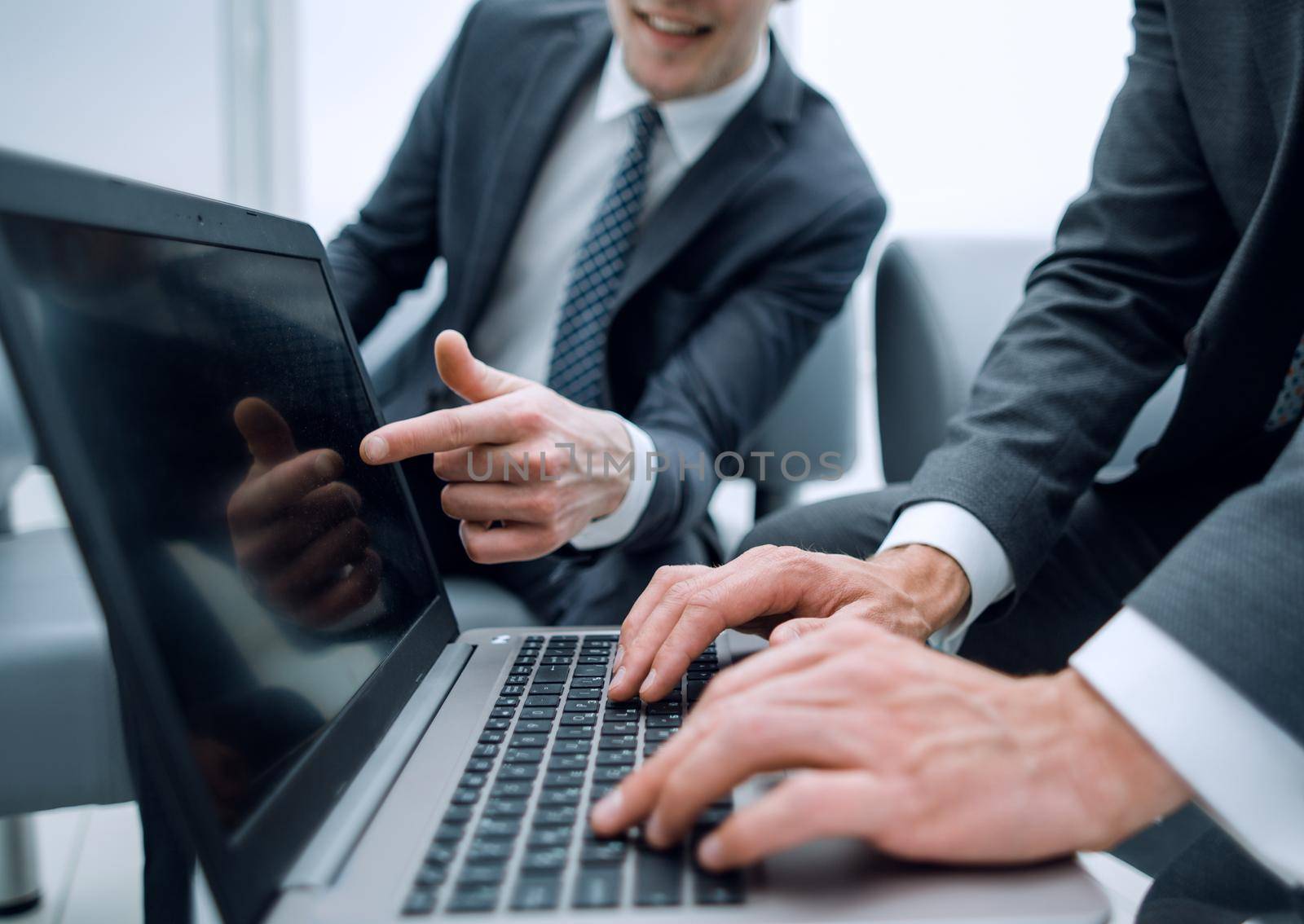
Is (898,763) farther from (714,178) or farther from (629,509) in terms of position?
(714,178)

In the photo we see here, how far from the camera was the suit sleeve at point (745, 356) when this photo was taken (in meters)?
0.74

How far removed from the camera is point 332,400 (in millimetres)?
433

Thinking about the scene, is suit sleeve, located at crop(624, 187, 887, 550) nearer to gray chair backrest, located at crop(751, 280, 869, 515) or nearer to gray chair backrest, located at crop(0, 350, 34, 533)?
gray chair backrest, located at crop(751, 280, 869, 515)

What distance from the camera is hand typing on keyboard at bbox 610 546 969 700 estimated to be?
1.28 feet

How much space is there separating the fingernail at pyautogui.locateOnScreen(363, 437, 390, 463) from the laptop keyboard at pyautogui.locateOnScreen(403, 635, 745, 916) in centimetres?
12

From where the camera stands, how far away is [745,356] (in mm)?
834

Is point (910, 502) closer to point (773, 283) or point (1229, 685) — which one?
point (1229, 685)

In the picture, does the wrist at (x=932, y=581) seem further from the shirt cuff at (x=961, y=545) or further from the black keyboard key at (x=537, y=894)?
the black keyboard key at (x=537, y=894)

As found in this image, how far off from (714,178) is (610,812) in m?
0.68

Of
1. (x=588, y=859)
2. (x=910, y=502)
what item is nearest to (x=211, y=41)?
(x=910, y=502)

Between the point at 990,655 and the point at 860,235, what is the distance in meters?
0.47

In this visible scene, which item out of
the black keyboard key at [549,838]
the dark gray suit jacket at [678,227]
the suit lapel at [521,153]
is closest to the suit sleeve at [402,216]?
the dark gray suit jacket at [678,227]

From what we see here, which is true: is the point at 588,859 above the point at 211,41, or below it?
below

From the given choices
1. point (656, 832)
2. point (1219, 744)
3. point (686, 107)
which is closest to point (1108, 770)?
point (1219, 744)
